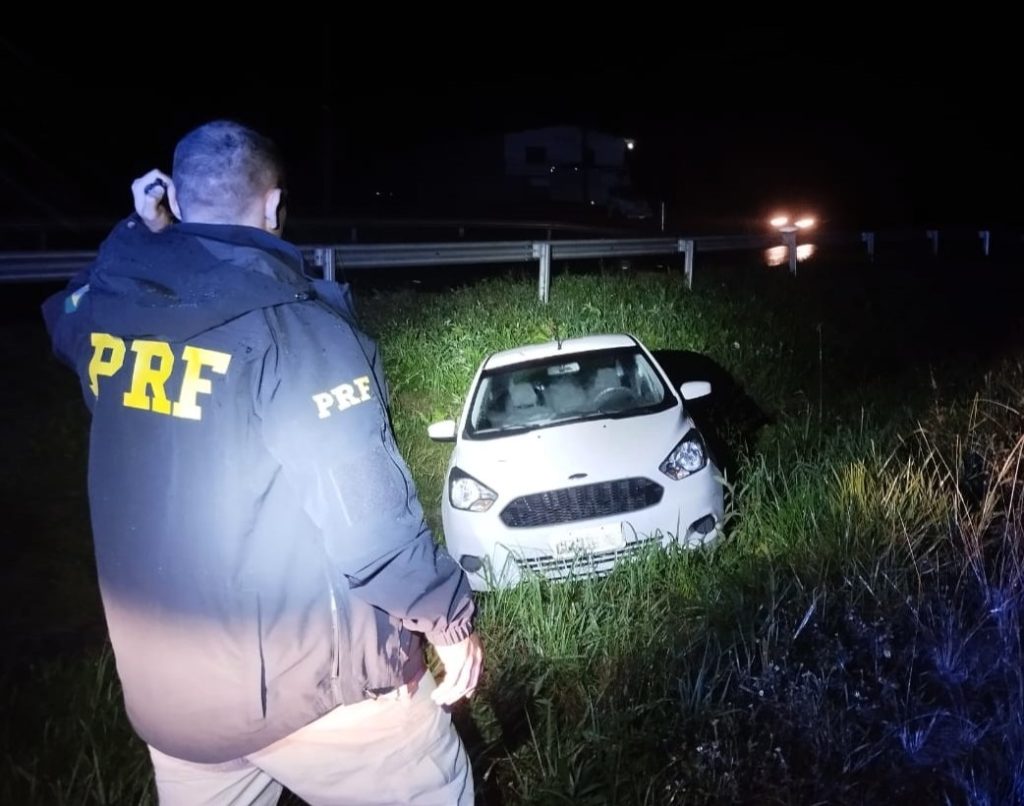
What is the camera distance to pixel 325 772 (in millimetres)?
2145

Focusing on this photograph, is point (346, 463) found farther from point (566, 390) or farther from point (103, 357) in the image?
point (566, 390)

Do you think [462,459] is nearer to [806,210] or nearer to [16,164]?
[16,164]

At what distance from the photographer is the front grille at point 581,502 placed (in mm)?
5699

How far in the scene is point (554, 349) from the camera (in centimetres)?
721

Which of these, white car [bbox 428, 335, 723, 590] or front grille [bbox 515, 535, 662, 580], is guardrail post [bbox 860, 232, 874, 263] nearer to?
white car [bbox 428, 335, 723, 590]

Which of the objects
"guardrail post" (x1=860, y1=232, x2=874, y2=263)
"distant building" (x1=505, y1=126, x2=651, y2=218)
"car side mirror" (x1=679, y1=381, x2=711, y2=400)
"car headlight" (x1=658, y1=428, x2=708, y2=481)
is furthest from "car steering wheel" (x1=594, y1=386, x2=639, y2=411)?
"distant building" (x1=505, y1=126, x2=651, y2=218)

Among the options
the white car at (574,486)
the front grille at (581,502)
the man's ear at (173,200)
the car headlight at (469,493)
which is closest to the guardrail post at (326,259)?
the white car at (574,486)

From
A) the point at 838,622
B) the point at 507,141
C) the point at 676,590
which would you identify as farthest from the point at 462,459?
the point at 507,141

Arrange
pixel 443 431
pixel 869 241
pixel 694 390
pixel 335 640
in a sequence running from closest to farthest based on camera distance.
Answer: pixel 335 640 → pixel 443 431 → pixel 694 390 → pixel 869 241

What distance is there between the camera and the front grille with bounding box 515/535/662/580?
207 inches

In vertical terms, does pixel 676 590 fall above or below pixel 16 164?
below

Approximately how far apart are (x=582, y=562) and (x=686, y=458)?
104 cm

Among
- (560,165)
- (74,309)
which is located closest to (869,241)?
(74,309)

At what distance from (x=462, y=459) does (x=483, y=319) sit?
4.75 metres
